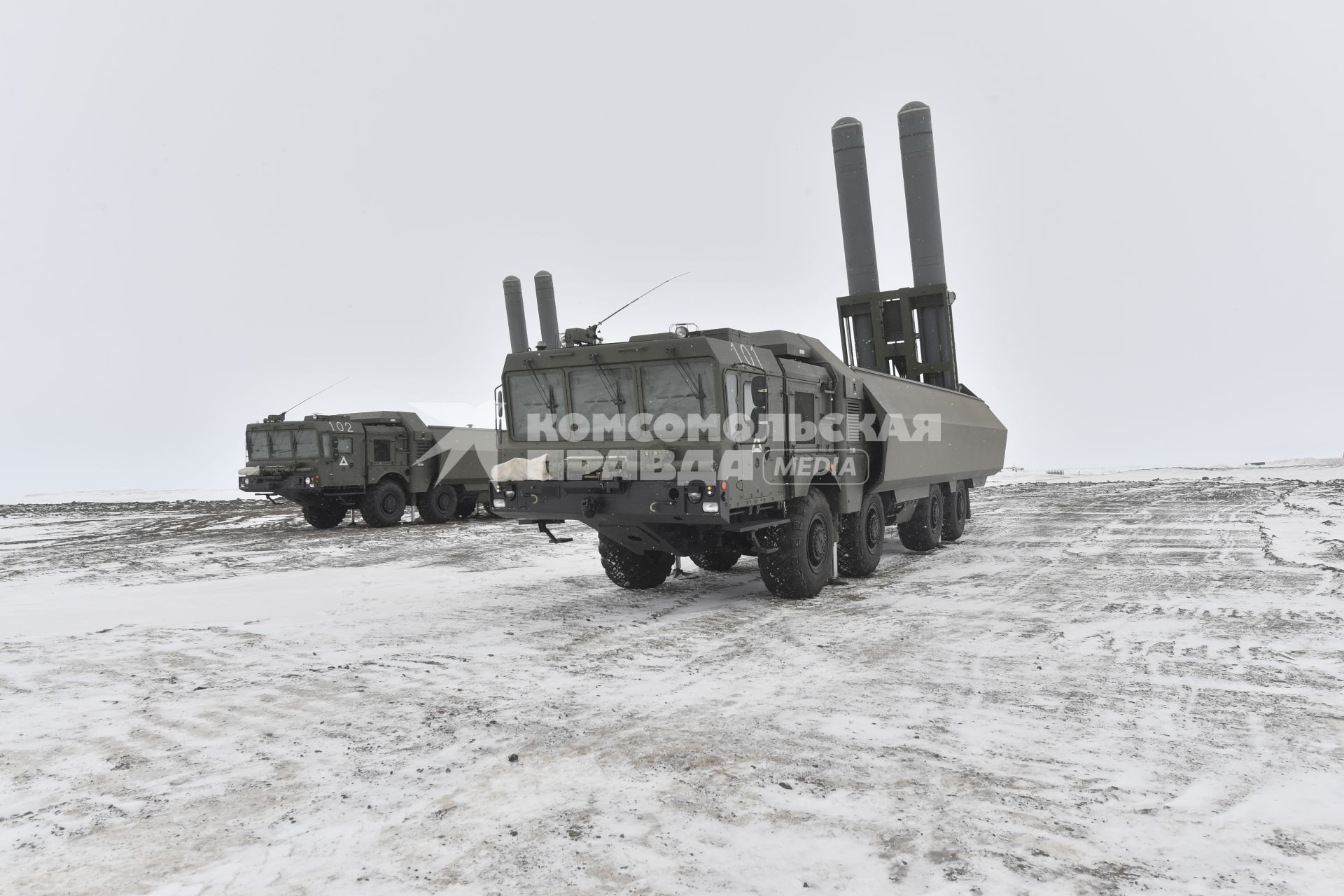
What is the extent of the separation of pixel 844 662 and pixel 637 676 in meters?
1.49

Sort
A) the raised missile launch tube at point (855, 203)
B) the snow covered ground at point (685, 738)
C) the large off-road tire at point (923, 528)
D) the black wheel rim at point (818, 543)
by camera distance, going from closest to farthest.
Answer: the snow covered ground at point (685, 738), the black wheel rim at point (818, 543), the large off-road tire at point (923, 528), the raised missile launch tube at point (855, 203)

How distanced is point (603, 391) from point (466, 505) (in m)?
15.0

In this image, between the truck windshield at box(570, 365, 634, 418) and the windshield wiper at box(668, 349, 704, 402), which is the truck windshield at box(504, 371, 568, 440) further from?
the windshield wiper at box(668, 349, 704, 402)

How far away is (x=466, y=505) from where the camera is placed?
22.9 m

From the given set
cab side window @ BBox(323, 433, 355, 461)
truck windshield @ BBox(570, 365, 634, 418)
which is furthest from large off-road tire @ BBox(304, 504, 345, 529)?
truck windshield @ BBox(570, 365, 634, 418)

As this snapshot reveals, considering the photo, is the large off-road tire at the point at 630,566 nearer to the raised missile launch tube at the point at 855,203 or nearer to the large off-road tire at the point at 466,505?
the large off-road tire at the point at 466,505

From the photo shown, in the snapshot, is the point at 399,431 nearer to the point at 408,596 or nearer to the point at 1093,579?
the point at 408,596

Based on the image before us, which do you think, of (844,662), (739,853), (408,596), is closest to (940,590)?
(844,662)

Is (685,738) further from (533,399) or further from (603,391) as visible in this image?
(533,399)

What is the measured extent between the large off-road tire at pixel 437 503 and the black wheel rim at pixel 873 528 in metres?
13.3

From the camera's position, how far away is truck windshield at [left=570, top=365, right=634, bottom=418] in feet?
28.5

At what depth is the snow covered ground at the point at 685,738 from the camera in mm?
3260

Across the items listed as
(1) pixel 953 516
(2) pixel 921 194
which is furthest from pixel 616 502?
(2) pixel 921 194

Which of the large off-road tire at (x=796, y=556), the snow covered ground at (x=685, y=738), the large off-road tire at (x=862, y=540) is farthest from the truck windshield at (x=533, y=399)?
the large off-road tire at (x=862, y=540)
